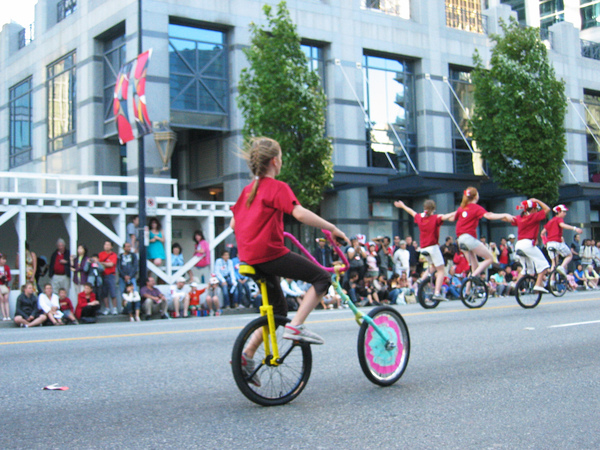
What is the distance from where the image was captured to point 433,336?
8805 mm

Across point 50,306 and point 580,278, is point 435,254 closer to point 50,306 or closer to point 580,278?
point 50,306

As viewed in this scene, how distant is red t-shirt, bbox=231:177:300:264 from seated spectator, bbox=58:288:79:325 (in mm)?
11792

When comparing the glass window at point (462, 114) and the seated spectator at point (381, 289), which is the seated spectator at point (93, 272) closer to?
the seated spectator at point (381, 289)

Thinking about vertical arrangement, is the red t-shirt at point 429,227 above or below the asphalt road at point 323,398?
above

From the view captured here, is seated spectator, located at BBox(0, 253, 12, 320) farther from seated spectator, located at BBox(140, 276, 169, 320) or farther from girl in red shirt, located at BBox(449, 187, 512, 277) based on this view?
girl in red shirt, located at BBox(449, 187, 512, 277)

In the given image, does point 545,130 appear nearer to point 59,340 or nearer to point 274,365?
point 59,340

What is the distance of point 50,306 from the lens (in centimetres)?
1541

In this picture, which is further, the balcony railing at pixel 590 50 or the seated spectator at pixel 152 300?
the balcony railing at pixel 590 50

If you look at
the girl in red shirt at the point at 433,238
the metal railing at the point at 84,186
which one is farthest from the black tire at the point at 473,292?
the metal railing at the point at 84,186

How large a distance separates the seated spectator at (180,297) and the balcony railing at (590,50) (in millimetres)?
30059

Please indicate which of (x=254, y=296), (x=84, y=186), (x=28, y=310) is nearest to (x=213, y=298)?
(x=254, y=296)

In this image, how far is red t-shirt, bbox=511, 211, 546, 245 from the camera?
13445 mm

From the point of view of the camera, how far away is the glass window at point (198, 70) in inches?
918

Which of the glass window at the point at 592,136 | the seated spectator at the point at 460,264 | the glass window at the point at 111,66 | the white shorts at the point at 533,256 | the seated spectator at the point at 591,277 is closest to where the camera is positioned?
the white shorts at the point at 533,256
